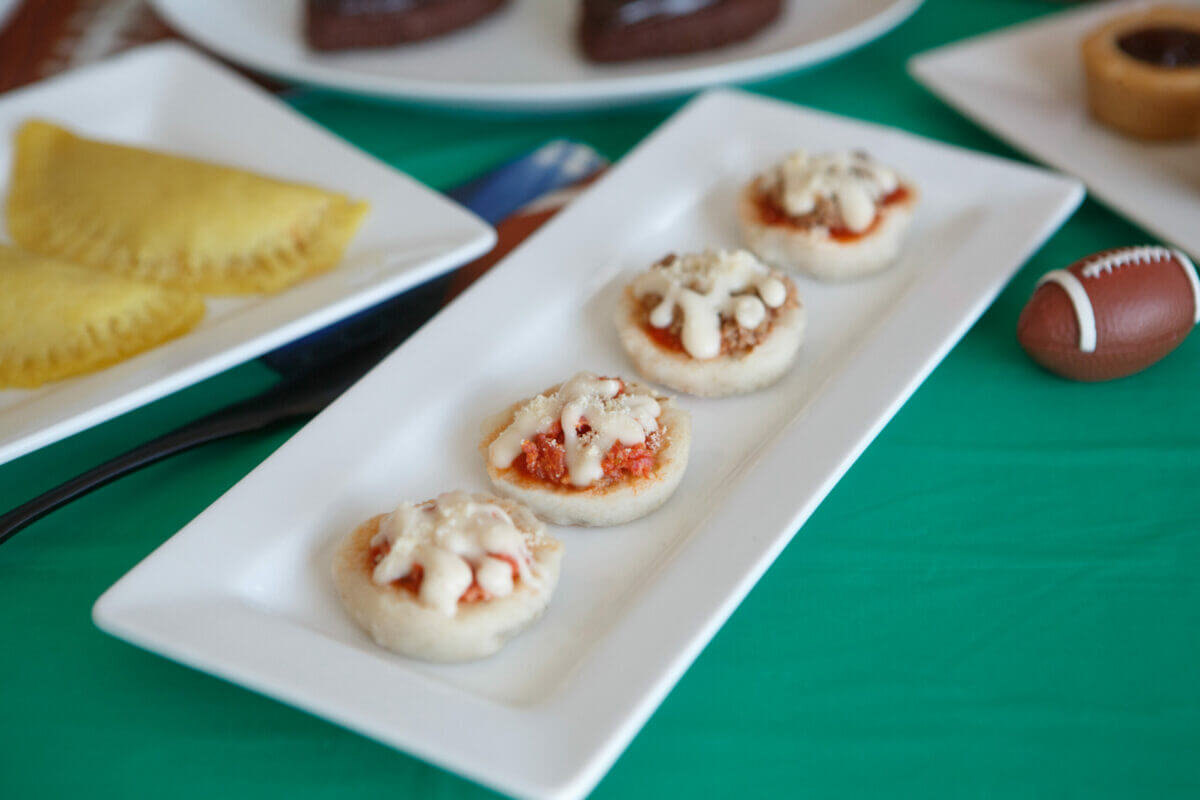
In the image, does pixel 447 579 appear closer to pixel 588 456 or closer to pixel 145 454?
pixel 588 456

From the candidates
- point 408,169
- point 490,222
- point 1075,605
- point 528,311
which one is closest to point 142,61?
point 408,169

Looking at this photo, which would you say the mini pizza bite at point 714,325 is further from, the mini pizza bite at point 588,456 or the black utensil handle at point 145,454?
the black utensil handle at point 145,454

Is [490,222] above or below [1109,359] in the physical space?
above

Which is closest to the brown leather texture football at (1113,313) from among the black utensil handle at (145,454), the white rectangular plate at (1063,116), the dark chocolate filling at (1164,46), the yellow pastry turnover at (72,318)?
the white rectangular plate at (1063,116)

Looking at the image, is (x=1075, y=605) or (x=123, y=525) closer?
(x=1075, y=605)

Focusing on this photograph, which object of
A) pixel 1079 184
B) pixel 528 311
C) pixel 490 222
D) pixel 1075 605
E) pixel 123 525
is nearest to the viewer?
pixel 1075 605

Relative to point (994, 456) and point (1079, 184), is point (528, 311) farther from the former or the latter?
point (1079, 184)

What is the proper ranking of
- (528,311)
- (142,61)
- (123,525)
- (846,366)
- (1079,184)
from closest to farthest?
(123,525)
(846,366)
(528,311)
(1079,184)
(142,61)

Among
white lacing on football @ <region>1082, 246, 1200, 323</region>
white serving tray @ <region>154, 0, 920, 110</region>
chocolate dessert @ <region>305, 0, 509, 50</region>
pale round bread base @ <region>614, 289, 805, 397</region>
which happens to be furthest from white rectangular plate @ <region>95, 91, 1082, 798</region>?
chocolate dessert @ <region>305, 0, 509, 50</region>
